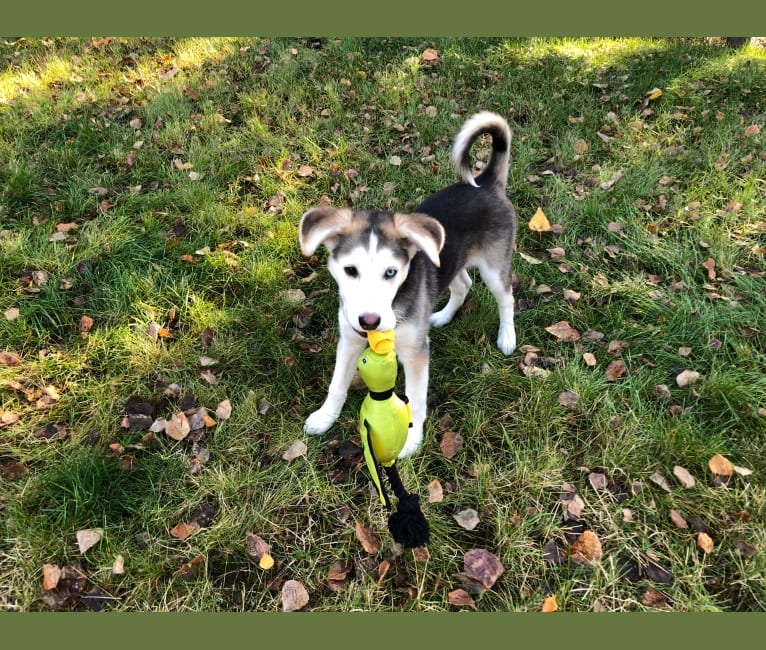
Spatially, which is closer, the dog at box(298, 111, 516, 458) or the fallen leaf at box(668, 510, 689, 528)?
the dog at box(298, 111, 516, 458)

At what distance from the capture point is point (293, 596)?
2646 millimetres

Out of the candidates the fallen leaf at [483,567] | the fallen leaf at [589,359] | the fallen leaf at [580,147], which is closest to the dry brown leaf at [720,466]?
the fallen leaf at [589,359]

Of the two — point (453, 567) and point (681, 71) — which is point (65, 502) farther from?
point (681, 71)

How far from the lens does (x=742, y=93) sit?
6406mm

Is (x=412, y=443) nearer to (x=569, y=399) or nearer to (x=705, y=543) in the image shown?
(x=569, y=399)

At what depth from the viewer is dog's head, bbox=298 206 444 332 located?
254 centimetres

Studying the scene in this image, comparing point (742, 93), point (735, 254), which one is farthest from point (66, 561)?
point (742, 93)

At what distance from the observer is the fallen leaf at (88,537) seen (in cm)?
274

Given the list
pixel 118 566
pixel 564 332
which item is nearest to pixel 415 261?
pixel 564 332

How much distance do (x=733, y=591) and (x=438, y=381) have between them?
1969mm

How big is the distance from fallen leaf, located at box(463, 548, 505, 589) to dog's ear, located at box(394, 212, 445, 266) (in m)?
1.54

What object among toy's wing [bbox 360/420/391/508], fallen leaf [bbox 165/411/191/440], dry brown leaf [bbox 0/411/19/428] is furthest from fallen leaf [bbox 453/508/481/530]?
dry brown leaf [bbox 0/411/19/428]

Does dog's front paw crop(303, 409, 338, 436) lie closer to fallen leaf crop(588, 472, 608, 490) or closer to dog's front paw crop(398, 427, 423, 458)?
dog's front paw crop(398, 427, 423, 458)

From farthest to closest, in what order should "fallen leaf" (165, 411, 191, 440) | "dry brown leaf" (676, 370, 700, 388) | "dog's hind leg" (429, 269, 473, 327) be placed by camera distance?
1. "dog's hind leg" (429, 269, 473, 327)
2. "dry brown leaf" (676, 370, 700, 388)
3. "fallen leaf" (165, 411, 191, 440)
